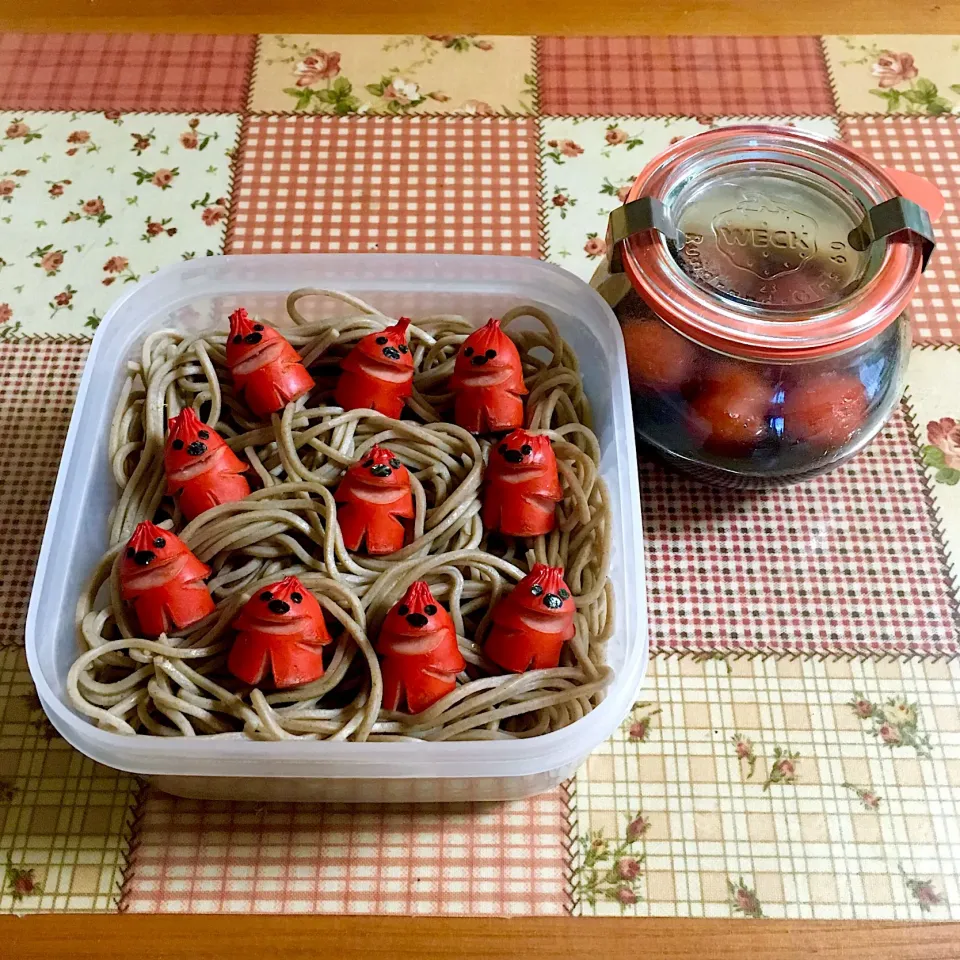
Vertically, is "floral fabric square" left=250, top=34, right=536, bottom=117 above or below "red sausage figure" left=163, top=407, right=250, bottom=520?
above

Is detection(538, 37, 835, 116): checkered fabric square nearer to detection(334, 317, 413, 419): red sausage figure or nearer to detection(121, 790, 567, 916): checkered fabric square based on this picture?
detection(334, 317, 413, 419): red sausage figure

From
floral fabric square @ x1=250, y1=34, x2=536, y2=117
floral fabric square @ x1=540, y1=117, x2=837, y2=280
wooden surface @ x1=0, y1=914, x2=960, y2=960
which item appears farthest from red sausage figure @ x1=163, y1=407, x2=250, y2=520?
floral fabric square @ x1=250, y1=34, x2=536, y2=117

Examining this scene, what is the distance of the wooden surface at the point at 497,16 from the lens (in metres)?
1.17

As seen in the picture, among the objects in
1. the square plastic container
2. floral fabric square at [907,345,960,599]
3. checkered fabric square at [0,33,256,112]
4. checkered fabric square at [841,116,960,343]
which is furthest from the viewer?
checkered fabric square at [0,33,256,112]

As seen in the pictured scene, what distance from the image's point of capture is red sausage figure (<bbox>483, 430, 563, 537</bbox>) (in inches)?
28.1

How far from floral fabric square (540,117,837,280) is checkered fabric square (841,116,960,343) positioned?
5cm

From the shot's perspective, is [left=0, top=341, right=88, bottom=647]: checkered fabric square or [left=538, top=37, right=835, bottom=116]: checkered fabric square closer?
[left=0, top=341, right=88, bottom=647]: checkered fabric square

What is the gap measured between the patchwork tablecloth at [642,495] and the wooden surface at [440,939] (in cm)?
1

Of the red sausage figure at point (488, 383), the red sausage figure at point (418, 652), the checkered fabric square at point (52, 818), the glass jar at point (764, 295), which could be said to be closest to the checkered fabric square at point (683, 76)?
the glass jar at point (764, 295)

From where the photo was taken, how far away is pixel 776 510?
85 cm

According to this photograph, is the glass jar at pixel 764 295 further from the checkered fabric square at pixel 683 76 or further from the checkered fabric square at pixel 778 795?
the checkered fabric square at pixel 683 76

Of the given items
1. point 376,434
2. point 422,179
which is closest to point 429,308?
point 376,434

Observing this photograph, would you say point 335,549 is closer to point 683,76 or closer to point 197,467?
point 197,467

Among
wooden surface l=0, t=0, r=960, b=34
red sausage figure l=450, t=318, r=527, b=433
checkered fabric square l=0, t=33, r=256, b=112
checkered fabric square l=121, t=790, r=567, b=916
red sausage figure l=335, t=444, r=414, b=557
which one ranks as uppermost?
wooden surface l=0, t=0, r=960, b=34
